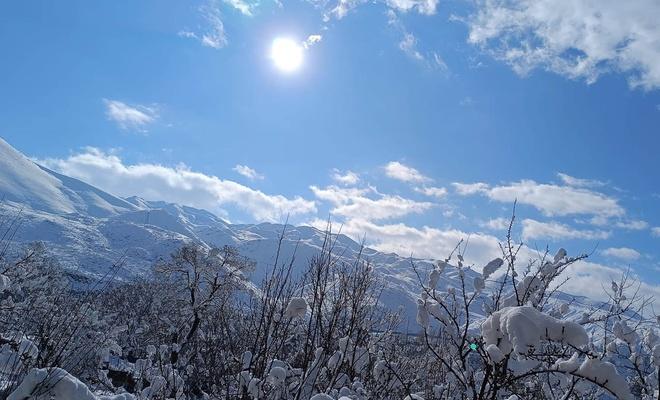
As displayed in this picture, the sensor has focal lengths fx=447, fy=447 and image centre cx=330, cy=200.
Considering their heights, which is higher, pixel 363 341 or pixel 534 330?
pixel 534 330

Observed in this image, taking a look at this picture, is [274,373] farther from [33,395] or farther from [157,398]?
[157,398]

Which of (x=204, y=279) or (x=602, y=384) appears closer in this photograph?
(x=602, y=384)

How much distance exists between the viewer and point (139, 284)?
323 feet

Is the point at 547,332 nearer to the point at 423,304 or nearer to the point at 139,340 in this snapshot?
the point at 423,304

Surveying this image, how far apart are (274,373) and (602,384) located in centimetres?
325

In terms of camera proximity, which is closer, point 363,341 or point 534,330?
point 534,330

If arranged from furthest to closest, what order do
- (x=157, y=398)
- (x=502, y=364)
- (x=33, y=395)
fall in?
1. (x=157, y=398)
2. (x=502, y=364)
3. (x=33, y=395)

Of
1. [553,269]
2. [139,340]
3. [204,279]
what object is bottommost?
[139,340]

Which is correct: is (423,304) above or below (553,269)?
below

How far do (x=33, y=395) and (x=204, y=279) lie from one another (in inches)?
887

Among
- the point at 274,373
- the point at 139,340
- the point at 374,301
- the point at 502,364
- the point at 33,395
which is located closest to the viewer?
the point at 33,395

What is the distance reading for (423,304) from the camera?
4.88m

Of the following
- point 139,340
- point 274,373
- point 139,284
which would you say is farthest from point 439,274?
point 139,284

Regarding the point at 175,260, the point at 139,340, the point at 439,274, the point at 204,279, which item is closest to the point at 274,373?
the point at 439,274
